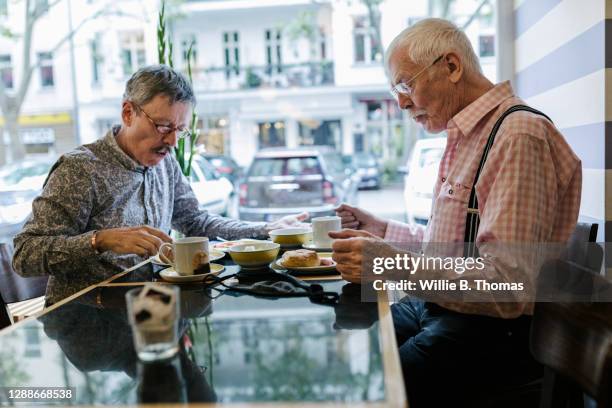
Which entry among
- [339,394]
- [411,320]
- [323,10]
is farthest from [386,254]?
[323,10]

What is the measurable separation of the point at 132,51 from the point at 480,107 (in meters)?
3.59

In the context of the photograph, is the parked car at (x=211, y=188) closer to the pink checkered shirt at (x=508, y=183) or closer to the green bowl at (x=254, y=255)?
the green bowl at (x=254, y=255)

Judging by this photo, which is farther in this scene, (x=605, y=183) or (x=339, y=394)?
(x=605, y=183)

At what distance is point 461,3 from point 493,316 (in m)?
2.96

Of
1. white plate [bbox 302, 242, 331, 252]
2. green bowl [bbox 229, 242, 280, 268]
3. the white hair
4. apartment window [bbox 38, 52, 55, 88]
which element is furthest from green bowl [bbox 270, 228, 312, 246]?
apartment window [bbox 38, 52, 55, 88]

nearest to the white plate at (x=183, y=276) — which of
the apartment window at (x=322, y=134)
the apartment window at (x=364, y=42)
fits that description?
the apartment window at (x=364, y=42)

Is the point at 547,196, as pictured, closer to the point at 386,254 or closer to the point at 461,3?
the point at 386,254

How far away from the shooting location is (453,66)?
1445 mm

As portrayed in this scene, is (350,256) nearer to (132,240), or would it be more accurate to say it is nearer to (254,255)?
(254,255)

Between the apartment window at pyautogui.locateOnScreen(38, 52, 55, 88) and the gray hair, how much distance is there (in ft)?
8.93

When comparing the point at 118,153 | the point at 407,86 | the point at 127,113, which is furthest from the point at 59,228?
the point at 407,86

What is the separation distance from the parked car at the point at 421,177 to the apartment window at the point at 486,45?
2.14 feet

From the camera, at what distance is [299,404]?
699 mm

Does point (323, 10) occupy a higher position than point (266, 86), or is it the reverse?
point (323, 10)
